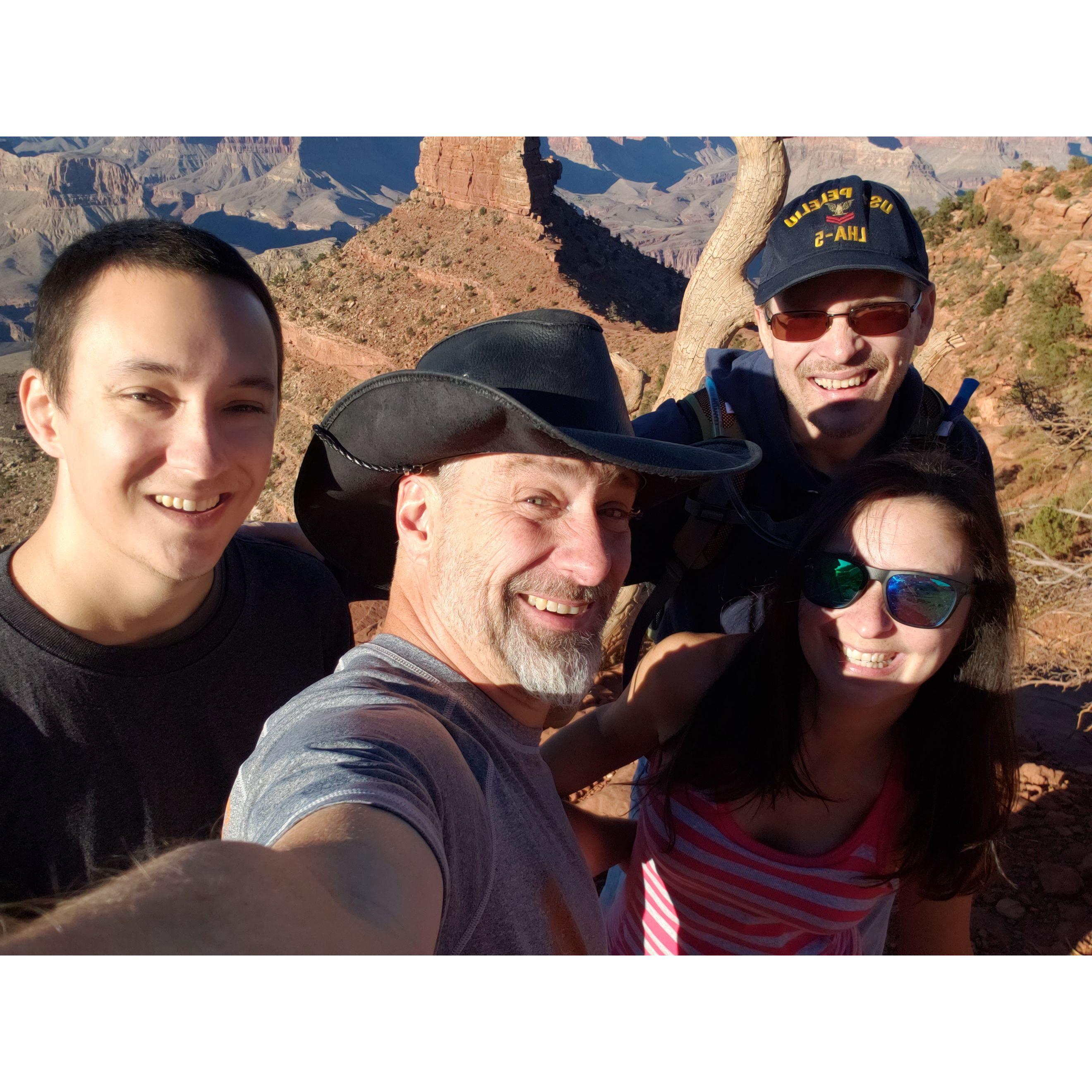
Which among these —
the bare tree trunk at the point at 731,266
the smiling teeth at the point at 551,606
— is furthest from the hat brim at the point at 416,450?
the bare tree trunk at the point at 731,266

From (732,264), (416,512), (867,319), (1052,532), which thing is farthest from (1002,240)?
(416,512)

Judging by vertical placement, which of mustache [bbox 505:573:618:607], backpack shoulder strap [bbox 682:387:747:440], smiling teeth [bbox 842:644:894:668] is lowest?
smiling teeth [bbox 842:644:894:668]

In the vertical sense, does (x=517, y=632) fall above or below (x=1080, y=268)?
below

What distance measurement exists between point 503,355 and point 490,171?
44050 millimetres

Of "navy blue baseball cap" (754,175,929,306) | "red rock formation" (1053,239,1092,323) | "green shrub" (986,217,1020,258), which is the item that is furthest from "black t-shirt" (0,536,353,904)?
"green shrub" (986,217,1020,258)

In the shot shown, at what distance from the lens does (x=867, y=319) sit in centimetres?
240

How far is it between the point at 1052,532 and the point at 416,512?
9453mm

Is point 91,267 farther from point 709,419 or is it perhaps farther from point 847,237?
point 847,237

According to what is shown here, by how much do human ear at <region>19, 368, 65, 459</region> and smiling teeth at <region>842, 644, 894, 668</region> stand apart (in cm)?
188

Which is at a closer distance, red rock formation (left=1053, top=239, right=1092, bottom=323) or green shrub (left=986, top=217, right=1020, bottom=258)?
red rock formation (left=1053, top=239, right=1092, bottom=323)

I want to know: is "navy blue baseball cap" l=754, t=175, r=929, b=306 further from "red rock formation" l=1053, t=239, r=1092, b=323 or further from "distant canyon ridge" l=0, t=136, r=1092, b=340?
"distant canyon ridge" l=0, t=136, r=1092, b=340

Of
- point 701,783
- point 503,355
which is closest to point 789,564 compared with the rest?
point 701,783

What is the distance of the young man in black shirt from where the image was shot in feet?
5.32

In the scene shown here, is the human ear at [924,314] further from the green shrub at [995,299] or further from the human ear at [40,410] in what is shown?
the green shrub at [995,299]
